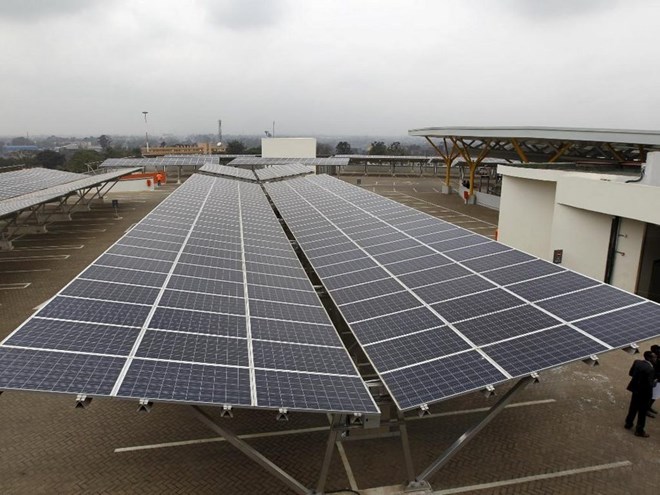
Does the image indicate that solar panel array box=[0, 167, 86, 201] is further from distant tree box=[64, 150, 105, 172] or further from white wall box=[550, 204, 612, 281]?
distant tree box=[64, 150, 105, 172]

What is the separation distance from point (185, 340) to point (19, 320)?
47.4 ft

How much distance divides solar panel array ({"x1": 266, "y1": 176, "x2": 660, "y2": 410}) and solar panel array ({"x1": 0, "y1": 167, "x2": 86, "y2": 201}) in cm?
3279

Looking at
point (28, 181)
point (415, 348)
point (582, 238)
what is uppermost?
point (28, 181)

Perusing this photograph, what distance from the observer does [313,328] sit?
10.4 meters

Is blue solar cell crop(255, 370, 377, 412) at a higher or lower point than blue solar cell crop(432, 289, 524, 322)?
lower

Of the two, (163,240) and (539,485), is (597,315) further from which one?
(163,240)

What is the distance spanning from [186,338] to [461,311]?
20.2 ft

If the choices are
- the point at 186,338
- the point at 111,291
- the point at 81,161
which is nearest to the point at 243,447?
the point at 186,338

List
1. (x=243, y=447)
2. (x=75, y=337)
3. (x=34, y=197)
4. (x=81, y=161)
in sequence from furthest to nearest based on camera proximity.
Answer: (x=81, y=161) < (x=34, y=197) < (x=243, y=447) < (x=75, y=337)

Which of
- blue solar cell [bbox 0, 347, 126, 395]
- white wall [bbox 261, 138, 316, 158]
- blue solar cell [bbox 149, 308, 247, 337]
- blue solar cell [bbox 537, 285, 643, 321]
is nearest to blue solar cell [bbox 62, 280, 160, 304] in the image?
blue solar cell [bbox 149, 308, 247, 337]

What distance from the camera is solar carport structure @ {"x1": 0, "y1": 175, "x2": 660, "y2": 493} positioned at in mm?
7465

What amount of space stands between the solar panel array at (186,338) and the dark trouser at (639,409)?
8.01m

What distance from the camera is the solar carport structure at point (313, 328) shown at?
7465mm

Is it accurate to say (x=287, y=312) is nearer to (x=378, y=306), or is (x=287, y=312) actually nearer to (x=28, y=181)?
(x=378, y=306)
